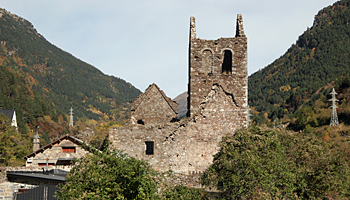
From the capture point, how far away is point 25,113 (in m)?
117

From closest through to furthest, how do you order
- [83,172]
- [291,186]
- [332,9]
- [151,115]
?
[83,172]
[291,186]
[151,115]
[332,9]

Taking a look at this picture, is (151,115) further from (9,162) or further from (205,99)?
(9,162)

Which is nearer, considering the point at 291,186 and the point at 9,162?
the point at 291,186

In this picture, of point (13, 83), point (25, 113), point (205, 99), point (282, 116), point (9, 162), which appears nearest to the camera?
point (205, 99)

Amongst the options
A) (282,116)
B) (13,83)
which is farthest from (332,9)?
(13,83)

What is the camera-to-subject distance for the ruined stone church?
931 inches

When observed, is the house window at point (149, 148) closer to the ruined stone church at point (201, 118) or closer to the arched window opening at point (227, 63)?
the ruined stone church at point (201, 118)

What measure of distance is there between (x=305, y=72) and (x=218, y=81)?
440 feet

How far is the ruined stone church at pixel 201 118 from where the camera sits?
2364cm

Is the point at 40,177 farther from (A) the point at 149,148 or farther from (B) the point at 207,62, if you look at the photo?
(B) the point at 207,62

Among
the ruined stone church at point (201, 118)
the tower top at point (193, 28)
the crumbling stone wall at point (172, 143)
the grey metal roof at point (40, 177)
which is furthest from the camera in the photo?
the tower top at point (193, 28)

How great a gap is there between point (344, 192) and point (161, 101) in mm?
15913

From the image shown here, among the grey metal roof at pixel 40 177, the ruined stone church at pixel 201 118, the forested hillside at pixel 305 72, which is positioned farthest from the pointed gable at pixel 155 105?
the forested hillside at pixel 305 72

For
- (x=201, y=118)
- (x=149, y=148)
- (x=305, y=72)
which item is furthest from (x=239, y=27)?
(x=305, y=72)
